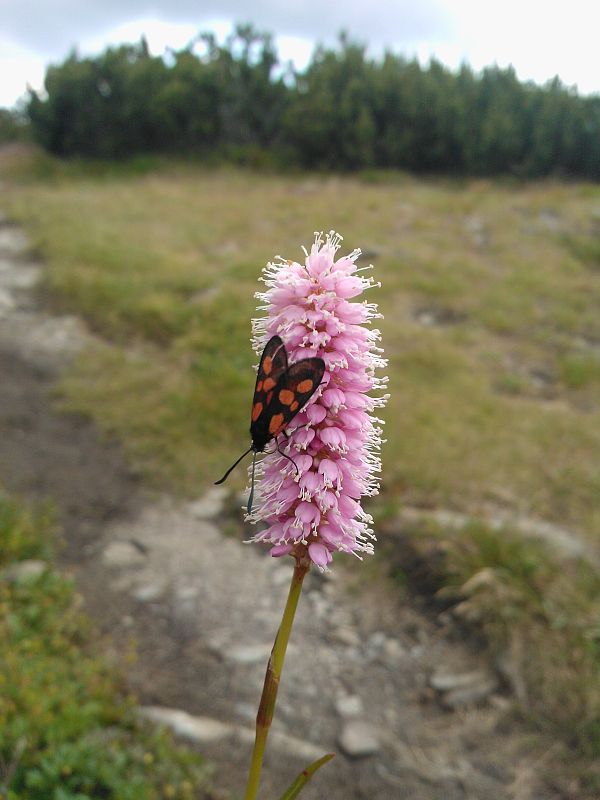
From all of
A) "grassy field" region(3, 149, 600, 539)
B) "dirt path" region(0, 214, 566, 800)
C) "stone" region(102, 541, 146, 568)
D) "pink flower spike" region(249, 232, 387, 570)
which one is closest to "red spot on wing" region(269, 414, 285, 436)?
"pink flower spike" region(249, 232, 387, 570)

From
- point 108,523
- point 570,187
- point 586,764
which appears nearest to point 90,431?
point 108,523

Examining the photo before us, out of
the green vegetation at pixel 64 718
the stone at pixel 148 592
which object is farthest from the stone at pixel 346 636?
the green vegetation at pixel 64 718

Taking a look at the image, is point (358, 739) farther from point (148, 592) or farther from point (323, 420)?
point (323, 420)

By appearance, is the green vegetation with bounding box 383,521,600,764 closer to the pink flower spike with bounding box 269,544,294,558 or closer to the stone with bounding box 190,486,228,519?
the stone with bounding box 190,486,228,519

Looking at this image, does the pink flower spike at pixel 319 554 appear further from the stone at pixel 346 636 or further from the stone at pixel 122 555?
the stone at pixel 122 555

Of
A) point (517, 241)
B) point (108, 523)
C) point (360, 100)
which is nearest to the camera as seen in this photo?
point (108, 523)

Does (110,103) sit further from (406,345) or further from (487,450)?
(487,450)
